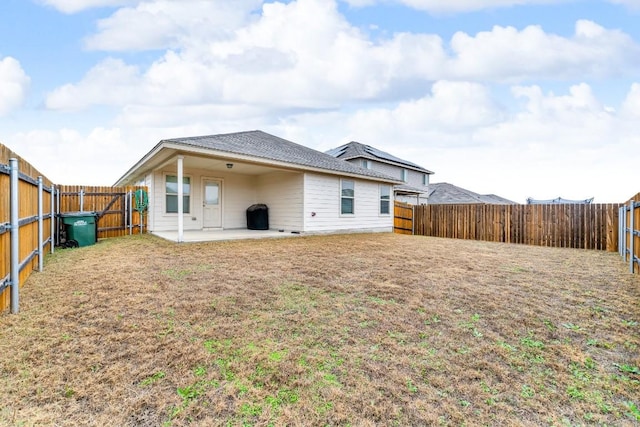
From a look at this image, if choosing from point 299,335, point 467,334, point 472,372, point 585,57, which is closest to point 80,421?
point 299,335

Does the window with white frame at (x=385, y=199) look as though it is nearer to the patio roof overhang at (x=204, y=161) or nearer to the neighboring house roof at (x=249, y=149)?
the neighboring house roof at (x=249, y=149)

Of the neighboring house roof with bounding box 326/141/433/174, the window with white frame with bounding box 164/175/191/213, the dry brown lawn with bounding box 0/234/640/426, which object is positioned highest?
the neighboring house roof with bounding box 326/141/433/174

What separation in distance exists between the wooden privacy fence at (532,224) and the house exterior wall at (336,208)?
248cm

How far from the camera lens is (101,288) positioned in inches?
150

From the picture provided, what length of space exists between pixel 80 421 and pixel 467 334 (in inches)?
108

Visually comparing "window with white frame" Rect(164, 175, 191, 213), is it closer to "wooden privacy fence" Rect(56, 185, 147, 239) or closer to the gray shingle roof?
"wooden privacy fence" Rect(56, 185, 147, 239)

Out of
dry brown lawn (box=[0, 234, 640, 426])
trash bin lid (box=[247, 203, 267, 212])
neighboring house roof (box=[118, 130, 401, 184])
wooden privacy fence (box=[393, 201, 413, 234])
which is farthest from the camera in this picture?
wooden privacy fence (box=[393, 201, 413, 234])

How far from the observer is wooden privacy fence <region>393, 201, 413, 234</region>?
14523 mm

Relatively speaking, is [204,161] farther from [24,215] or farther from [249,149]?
[24,215]

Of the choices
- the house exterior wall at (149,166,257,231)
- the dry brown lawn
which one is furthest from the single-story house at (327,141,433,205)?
the dry brown lawn

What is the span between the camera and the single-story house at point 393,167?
2073 centimetres

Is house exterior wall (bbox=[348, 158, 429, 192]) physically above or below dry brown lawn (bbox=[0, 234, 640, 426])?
above

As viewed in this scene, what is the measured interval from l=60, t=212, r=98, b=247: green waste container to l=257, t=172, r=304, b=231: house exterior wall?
5.64 meters

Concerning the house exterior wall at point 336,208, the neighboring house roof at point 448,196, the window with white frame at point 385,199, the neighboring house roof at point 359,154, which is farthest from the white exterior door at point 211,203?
the neighboring house roof at point 448,196
